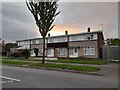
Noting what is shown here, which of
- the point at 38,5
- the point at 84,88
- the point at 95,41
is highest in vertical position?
the point at 38,5

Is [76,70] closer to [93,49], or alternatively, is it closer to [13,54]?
[93,49]

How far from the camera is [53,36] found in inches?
2434

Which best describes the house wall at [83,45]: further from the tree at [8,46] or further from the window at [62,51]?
the tree at [8,46]

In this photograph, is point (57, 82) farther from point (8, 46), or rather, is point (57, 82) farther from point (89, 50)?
point (8, 46)

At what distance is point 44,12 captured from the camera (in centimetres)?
2777

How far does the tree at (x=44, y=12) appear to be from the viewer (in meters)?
27.8

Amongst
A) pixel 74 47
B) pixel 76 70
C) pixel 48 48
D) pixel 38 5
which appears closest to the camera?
pixel 76 70

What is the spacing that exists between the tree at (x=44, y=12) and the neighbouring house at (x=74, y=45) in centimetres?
2377

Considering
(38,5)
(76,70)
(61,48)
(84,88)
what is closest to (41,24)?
(38,5)

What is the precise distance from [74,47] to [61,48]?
4751 mm

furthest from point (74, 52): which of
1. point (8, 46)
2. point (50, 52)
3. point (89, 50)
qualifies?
point (8, 46)

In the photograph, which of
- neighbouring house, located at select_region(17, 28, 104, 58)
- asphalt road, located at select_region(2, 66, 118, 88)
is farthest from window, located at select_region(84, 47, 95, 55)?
asphalt road, located at select_region(2, 66, 118, 88)

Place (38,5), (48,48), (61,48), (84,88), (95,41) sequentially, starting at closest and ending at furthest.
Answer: (84,88) → (38,5) → (95,41) → (61,48) → (48,48)

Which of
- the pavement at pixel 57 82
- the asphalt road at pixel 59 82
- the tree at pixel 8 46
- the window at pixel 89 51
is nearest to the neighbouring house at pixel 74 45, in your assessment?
the window at pixel 89 51
